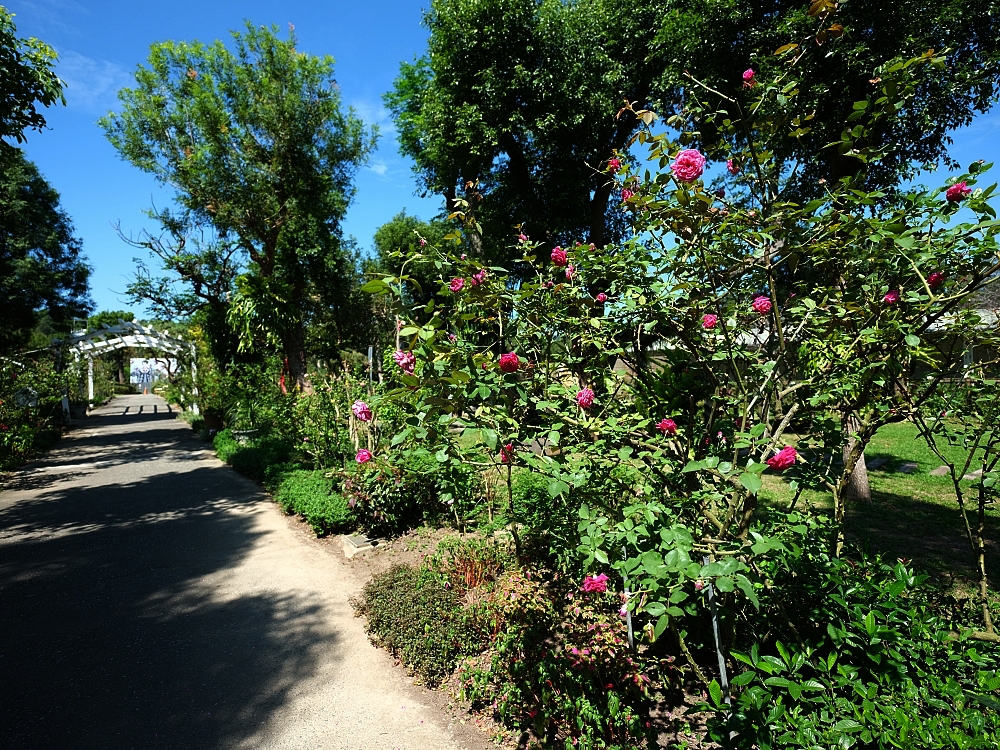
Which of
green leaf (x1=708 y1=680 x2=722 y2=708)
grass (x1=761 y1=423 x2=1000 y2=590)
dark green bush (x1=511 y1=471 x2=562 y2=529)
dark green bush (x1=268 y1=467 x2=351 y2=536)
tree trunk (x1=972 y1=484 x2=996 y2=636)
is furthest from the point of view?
dark green bush (x1=268 y1=467 x2=351 y2=536)

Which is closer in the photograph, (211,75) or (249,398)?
(211,75)

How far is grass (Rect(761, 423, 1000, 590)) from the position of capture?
4059 mm

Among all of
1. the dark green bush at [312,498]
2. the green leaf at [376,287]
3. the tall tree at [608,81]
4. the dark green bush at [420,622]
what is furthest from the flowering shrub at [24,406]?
the green leaf at [376,287]

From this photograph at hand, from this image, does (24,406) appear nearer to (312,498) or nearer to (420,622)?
(312,498)

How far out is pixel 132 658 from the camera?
3098mm

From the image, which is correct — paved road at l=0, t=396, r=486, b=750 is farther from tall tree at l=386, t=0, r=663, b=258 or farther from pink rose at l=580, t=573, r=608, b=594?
tall tree at l=386, t=0, r=663, b=258

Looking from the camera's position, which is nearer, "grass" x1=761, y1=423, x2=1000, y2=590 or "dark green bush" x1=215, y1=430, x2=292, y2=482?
"grass" x1=761, y1=423, x2=1000, y2=590

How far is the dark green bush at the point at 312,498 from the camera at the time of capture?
Answer: 16.6ft

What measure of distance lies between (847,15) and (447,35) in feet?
21.1

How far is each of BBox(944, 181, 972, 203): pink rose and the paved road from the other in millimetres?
2902

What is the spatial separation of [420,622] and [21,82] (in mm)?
6264

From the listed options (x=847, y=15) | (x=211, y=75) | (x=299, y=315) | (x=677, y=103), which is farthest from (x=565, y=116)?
(x=211, y=75)

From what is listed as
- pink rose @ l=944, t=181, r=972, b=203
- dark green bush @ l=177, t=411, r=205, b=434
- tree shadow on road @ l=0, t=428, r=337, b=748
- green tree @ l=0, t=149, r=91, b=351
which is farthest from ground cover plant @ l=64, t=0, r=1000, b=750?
green tree @ l=0, t=149, r=91, b=351

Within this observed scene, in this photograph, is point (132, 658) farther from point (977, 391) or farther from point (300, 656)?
point (977, 391)
